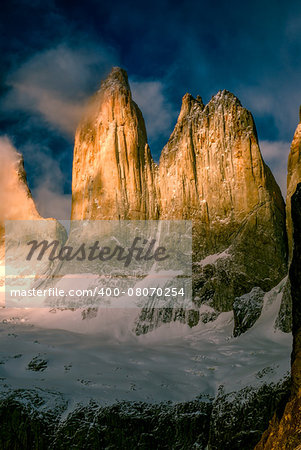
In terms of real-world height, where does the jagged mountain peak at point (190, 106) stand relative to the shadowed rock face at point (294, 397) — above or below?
above

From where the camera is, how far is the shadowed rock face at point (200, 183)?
44.1 m

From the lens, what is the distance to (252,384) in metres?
21.2

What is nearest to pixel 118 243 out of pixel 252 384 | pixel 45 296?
pixel 45 296

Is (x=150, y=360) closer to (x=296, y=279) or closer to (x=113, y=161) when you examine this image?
(x=296, y=279)

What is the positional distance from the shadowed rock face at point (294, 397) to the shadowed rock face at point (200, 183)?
117ft

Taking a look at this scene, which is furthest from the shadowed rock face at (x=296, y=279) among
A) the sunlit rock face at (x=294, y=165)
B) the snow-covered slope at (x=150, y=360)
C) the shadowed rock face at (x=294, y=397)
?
the sunlit rock face at (x=294, y=165)

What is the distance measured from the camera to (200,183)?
185ft

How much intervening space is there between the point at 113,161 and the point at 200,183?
17.0 meters

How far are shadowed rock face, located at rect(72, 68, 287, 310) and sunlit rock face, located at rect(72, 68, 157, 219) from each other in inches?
6.4

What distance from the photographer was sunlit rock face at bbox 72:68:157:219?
6512 centimetres

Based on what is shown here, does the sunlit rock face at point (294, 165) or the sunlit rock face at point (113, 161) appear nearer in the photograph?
the sunlit rock face at point (294, 165)

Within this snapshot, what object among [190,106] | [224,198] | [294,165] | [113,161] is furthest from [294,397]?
[113,161]

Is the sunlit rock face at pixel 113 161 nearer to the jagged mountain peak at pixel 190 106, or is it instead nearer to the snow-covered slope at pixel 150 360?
the jagged mountain peak at pixel 190 106

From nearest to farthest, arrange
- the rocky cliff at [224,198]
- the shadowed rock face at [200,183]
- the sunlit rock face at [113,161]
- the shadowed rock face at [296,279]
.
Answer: the shadowed rock face at [296,279]
the rocky cliff at [224,198]
the shadowed rock face at [200,183]
the sunlit rock face at [113,161]
